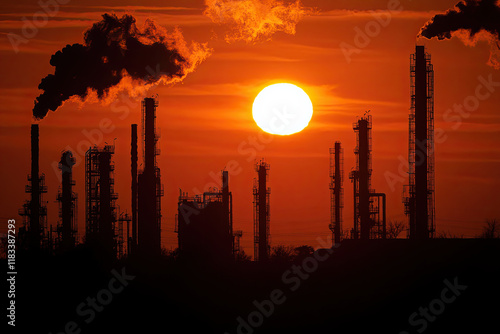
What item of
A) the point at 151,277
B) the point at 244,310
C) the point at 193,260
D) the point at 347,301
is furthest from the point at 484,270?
the point at 193,260

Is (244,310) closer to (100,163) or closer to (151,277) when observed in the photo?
(151,277)

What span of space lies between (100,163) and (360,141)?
596 inches

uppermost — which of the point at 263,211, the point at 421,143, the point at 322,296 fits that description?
the point at 421,143

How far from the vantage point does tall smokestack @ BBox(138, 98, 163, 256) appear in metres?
39.1

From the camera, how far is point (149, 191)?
40.0m

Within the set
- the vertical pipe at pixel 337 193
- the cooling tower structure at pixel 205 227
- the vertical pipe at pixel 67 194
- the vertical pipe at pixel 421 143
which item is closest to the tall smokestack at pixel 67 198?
the vertical pipe at pixel 67 194

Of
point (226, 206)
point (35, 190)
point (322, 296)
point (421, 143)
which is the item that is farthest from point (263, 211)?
point (322, 296)

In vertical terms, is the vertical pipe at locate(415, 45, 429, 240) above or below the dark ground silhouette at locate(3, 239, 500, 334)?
above

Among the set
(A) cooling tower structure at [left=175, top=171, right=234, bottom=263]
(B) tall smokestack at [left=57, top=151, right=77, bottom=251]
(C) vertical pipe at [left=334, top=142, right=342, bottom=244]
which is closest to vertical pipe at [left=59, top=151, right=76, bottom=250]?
(B) tall smokestack at [left=57, top=151, right=77, bottom=251]

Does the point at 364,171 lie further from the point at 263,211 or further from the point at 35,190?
the point at 35,190

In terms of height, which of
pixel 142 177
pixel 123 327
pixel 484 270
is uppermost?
pixel 142 177

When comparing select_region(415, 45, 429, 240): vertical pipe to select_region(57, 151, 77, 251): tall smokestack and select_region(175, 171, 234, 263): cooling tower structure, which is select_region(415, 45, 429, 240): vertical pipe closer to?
select_region(175, 171, 234, 263): cooling tower structure

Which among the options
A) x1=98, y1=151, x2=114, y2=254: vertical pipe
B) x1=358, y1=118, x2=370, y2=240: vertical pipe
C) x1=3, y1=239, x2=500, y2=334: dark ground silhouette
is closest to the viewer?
x1=3, y1=239, x2=500, y2=334: dark ground silhouette

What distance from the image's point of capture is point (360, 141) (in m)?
46.9
